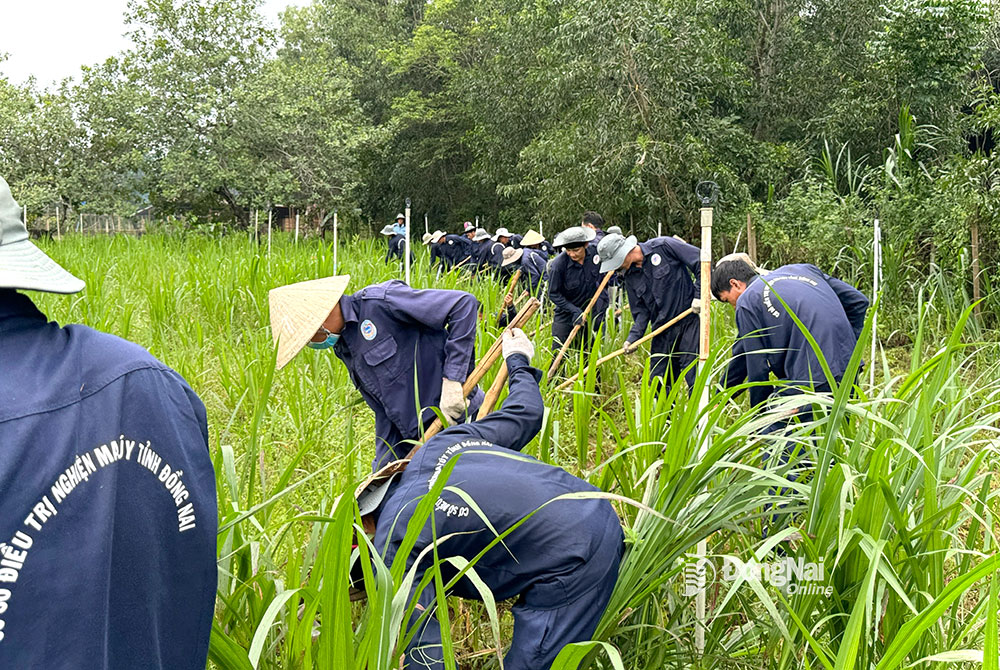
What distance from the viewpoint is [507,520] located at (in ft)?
6.27

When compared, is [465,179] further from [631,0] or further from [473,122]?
[631,0]

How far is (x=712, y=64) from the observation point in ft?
38.6

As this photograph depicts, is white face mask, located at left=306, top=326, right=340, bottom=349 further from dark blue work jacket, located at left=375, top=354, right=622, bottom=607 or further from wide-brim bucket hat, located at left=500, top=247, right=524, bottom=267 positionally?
Answer: wide-brim bucket hat, located at left=500, top=247, right=524, bottom=267

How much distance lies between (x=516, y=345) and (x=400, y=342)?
0.82 metres

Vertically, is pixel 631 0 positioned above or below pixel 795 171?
above

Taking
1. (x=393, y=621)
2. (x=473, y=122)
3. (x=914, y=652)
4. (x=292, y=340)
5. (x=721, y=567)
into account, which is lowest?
(x=721, y=567)

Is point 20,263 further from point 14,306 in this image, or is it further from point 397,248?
point 397,248

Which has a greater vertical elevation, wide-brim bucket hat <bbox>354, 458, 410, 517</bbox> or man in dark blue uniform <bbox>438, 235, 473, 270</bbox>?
wide-brim bucket hat <bbox>354, 458, 410, 517</bbox>

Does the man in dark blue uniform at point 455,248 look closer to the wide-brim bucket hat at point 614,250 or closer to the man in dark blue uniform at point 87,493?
the wide-brim bucket hat at point 614,250

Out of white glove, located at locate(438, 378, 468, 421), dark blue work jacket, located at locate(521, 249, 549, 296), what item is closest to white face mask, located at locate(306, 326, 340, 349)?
white glove, located at locate(438, 378, 468, 421)

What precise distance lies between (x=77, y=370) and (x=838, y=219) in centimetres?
823

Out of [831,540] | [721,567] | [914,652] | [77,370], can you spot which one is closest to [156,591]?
[77,370]

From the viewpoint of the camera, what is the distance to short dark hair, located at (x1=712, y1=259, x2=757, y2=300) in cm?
364

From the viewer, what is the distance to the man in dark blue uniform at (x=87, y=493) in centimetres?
101
